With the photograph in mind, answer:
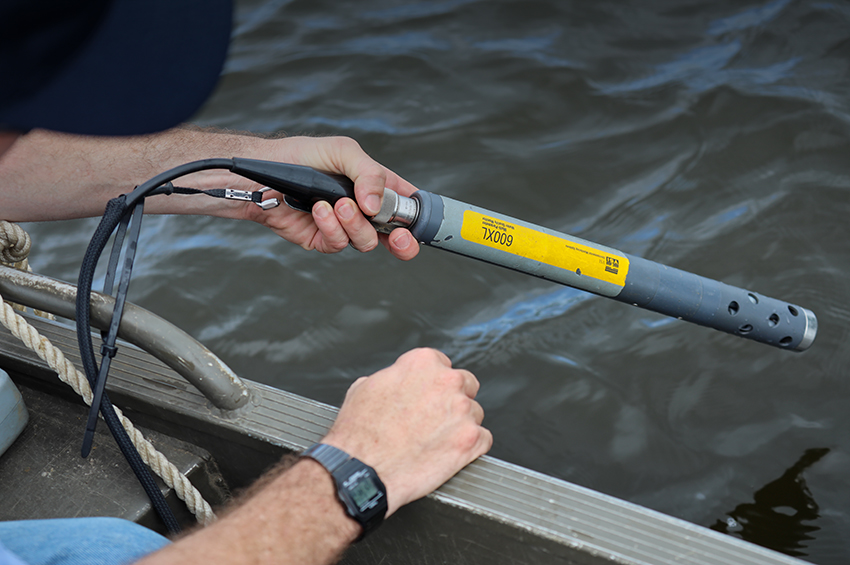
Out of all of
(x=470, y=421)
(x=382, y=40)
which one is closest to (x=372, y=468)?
(x=470, y=421)

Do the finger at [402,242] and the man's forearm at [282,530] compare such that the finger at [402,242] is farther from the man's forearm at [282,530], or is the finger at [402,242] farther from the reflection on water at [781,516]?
the reflection on water at [781,516]

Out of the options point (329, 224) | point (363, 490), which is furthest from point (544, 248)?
point (363, 490)

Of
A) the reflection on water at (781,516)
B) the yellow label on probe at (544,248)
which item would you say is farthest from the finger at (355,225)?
the reflection on water at (781,516)

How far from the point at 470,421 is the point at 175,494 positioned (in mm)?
540

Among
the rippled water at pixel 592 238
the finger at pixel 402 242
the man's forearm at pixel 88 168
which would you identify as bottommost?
the rippled water at pixel 592 238

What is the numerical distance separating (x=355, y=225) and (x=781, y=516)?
121cm

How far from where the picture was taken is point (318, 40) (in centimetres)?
328

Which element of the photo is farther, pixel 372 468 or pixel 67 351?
pixel 67 351

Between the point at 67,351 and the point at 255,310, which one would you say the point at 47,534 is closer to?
the point at 67,351

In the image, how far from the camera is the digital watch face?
2.70 feet

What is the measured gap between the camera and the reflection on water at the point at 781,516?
144 cm

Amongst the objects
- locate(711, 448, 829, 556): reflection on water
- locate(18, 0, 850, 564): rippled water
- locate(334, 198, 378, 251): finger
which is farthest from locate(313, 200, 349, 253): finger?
locate(711, 448, 829, 556): reflection on water

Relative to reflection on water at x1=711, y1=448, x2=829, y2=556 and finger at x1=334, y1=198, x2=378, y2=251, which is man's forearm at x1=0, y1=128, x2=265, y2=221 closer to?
finger at x1=334, y1=198, x2=378, y2=251

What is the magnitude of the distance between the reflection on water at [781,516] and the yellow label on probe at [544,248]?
707mm
